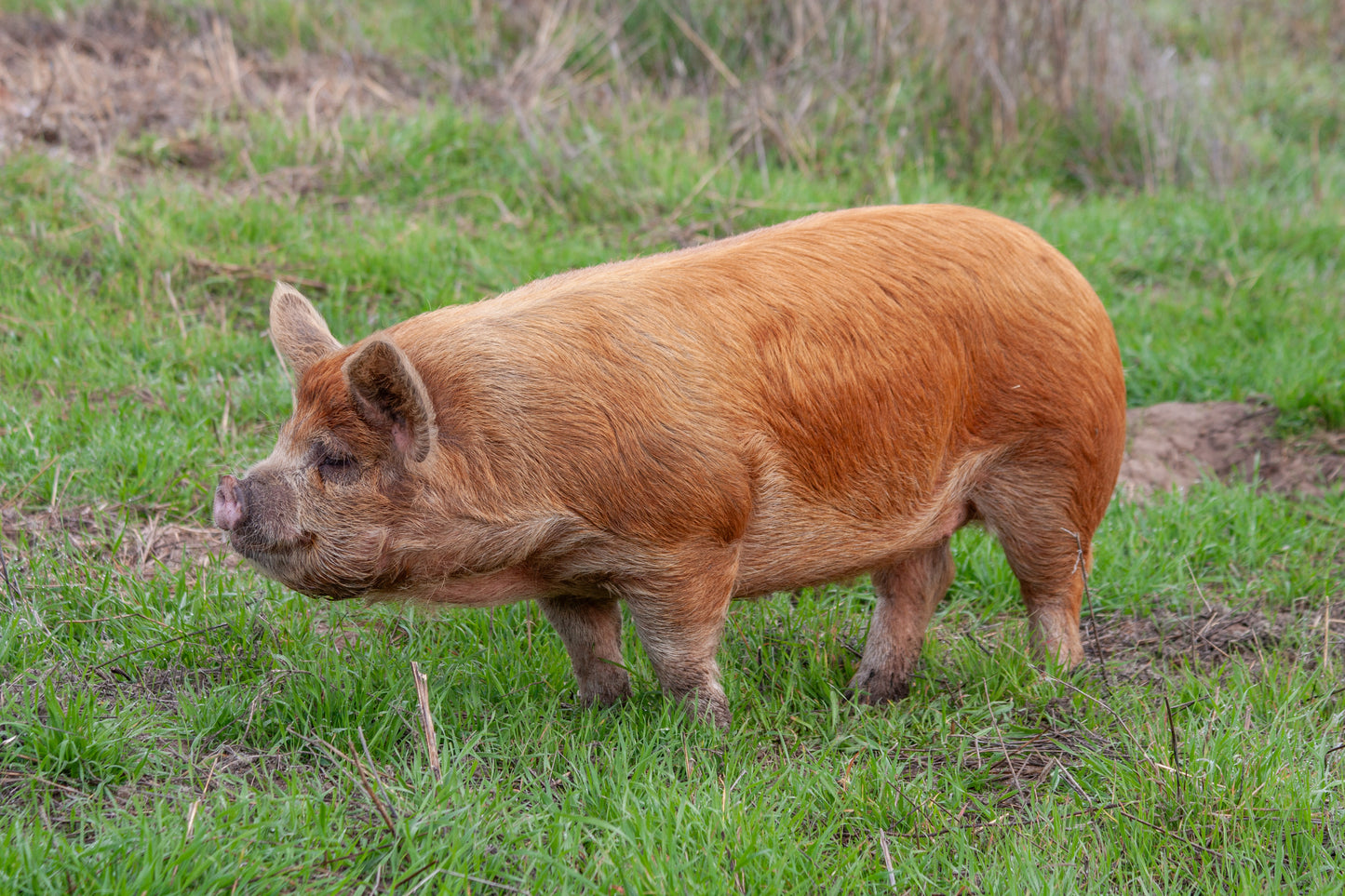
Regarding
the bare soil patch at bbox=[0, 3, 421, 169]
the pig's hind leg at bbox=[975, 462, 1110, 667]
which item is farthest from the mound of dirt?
the bare soil patch at bbox=[0, 3, 421, 169]

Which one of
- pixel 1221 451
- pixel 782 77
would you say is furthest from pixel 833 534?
pixel 782 77

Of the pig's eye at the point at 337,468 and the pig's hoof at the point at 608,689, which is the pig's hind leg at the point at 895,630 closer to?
the pig's hoof at the point at 608,689

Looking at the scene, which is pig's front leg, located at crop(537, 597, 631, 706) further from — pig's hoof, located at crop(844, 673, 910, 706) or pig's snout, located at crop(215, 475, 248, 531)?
pig's snout, located at crop(215, 475, 248, 531)

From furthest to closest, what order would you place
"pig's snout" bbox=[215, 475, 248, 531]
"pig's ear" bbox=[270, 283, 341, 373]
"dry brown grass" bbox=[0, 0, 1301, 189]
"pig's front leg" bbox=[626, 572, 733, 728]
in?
1. "dry brown grass" bbox=[0, 0, 1301, 189]
2. "pig's ear" bbox=[270, 283, 341, 373]
3. "pig's front leg" bbox=[626, 572, 733, 728]
4. "pig's snout" bbox=[215, 475, 248, 531]

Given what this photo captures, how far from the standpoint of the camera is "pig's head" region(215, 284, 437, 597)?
10.1ft

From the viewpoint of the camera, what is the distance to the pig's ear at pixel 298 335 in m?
3.44

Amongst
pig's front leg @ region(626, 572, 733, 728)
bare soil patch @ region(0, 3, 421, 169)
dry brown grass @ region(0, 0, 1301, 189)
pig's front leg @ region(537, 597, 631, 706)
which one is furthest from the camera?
dry brown grass @ region(0, 0, 1301, 189)

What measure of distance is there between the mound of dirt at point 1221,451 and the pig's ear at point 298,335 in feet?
11.7

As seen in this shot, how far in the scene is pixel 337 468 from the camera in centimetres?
314

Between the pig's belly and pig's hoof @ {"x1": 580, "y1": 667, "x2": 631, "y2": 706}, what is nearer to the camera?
the pig's belly

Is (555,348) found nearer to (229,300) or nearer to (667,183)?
(229,300)

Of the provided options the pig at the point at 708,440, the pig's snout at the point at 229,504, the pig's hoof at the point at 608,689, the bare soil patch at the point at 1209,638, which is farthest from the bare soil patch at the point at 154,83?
the bare soil patch at the point at 1209,638

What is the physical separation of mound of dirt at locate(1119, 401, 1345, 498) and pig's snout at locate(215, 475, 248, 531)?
3.82m

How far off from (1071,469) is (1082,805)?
1044 millimetres
